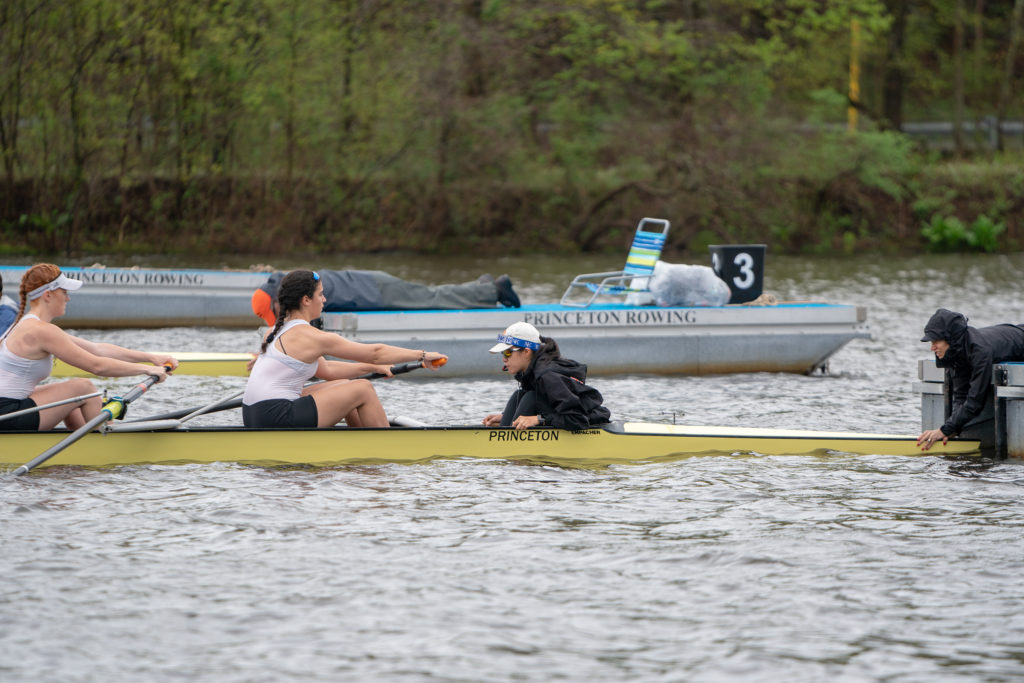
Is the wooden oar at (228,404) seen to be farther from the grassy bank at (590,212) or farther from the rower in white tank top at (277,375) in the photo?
Answer: the grassy bank at (590,212)

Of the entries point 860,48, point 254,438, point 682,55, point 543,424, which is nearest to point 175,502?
point 254,438

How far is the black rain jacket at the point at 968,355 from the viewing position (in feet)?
30.1

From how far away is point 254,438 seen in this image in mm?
9156

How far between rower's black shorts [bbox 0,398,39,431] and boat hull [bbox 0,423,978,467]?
0.33 ft

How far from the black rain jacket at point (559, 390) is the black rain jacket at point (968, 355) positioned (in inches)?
96.3

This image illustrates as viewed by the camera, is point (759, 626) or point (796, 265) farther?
point (796, 265)

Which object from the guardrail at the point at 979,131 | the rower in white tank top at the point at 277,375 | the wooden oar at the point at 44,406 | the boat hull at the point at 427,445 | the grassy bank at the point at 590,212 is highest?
the guardrail at the point at 979,131

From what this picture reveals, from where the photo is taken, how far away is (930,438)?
9.55 metres

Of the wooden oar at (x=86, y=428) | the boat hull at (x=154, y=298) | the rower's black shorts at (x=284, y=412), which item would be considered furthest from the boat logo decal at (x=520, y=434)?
the boat hull at (x=154, y=298)

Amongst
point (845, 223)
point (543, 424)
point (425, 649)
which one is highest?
point (845, 223)

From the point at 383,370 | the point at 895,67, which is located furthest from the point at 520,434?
the point at 895,67

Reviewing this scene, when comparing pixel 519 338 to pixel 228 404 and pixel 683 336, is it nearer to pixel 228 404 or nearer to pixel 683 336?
pixel 228 404

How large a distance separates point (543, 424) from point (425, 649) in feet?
12.0

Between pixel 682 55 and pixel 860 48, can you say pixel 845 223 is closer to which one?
pixel 682 55
